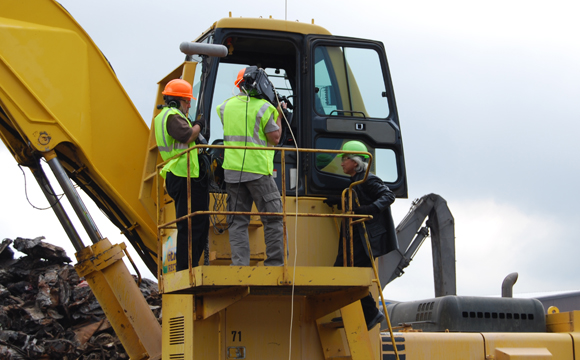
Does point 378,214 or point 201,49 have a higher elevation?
point 201,49

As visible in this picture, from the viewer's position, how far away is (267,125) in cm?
655

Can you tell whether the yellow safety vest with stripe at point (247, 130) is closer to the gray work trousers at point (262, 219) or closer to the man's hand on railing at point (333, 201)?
the gray work trousers at point (262, 219)

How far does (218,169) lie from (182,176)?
1.50 ft

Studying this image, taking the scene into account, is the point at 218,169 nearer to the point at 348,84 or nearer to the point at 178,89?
the point at 178,89

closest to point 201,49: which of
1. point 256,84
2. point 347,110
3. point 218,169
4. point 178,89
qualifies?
point 178,89

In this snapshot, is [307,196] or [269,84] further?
[307,196]

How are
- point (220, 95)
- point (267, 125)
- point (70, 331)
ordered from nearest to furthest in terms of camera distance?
point (267, 125) → point (220, 95) → point (70, 331)

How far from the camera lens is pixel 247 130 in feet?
21.3

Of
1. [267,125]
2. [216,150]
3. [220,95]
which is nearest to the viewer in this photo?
[267,125]

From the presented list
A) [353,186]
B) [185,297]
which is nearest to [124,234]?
[185,297]

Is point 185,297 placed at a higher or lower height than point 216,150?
lower

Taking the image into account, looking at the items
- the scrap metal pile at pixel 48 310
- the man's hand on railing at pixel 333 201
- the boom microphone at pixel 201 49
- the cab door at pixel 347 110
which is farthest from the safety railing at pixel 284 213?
the scrap metal pile at pixel 48 310

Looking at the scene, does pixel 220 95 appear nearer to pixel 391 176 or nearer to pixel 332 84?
pixel 332 84

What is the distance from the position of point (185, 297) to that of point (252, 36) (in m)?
2.81
